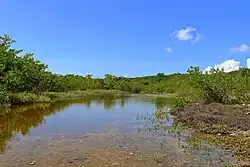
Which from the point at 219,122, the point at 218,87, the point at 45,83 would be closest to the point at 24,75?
the point at 45,83

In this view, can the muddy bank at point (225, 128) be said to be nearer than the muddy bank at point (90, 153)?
No

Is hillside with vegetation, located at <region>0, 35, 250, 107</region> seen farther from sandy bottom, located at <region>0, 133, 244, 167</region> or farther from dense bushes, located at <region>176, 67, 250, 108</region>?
sandy bottom, located at <region>0, 133, 244, 167</region>

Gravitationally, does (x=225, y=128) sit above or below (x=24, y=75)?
below

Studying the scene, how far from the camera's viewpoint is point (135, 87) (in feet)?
353

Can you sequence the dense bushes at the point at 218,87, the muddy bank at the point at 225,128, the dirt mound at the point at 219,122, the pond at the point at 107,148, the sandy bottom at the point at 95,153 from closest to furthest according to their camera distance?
the sandy bottom at the point at 95,153 < the pond at the point at 107,148 < the muddy bank at the point at 225,128 < the dirt mound at the point at 219,122 < the dense bushes at the point at 218,87

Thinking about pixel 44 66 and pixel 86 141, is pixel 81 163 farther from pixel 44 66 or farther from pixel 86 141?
pixel 44 66

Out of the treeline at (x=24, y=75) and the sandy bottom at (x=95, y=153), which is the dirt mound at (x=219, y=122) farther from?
the treeline at (x=24, y=75)

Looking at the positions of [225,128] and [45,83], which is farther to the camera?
[45,83]

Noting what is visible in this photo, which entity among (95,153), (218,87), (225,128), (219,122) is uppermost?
(218,87)

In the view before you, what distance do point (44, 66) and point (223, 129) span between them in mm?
38831

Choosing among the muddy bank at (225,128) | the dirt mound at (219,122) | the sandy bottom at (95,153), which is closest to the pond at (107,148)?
the sandy bottom at (95,153)

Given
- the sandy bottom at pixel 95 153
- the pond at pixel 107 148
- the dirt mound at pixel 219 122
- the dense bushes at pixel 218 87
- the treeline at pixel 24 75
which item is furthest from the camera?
the treeline at pixel 24 75

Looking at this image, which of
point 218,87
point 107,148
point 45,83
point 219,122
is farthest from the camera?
point 45,83

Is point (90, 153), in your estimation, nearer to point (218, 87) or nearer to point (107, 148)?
point (107, 148)
